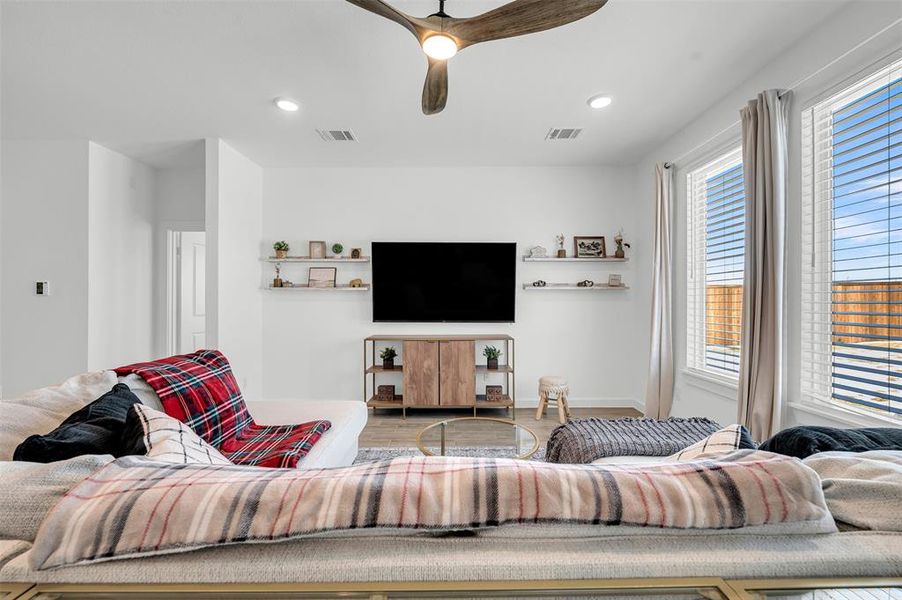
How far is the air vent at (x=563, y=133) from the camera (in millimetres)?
3393

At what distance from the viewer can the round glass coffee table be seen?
2.10 m

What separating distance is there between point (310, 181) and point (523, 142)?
89.3 inches

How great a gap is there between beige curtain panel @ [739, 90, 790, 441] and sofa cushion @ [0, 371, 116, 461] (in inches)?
126

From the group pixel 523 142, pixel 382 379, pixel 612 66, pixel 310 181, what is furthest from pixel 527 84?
pixel 382 379

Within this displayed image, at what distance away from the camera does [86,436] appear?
105 centimetres

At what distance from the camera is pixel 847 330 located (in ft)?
6.77

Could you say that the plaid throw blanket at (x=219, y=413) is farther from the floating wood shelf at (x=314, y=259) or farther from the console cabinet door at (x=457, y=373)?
the floating wood shelf at (x=314, y=259)

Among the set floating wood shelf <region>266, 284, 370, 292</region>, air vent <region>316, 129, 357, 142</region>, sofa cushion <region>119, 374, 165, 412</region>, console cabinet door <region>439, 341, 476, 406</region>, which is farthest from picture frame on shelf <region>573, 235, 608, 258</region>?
sofa cushion <region>119, 374, 165, 412</region>

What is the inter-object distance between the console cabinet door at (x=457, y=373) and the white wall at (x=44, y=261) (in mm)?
3144

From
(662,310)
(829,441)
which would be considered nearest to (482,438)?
(829,441)

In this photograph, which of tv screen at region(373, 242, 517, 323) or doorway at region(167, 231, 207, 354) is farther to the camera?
doorway at region(167, 231, 207, 354)

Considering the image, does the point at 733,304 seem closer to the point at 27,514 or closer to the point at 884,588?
the point at 884,588

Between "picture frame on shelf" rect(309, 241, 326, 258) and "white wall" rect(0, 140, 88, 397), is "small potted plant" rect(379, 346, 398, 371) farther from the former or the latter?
"white wall" rect(0, 140, 88, 397)

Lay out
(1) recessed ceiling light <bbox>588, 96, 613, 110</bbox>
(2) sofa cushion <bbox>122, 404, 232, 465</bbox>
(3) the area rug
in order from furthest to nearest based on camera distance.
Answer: (1) recessed ceiling light <bbox>588, 96, 613, 110</bbox>, (3) the area rug, (2) sofa cushion <bbox>122, 404, 232, 465</bbox>
